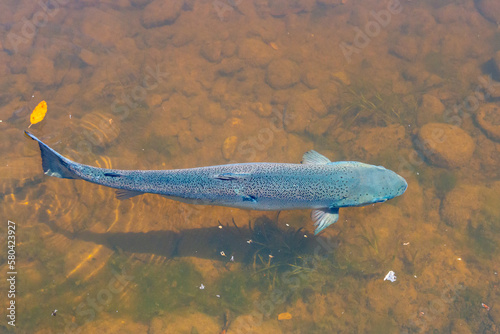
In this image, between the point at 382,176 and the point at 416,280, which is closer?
the point at 382,176

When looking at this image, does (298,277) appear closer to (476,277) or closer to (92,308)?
(476,277)

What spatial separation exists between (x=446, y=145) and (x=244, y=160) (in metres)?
5.08

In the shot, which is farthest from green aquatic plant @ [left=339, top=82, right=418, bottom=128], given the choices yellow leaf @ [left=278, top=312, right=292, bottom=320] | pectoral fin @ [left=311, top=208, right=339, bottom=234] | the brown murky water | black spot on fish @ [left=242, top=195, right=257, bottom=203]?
yellow leaf @ [left=278, top=312, right=292, bottom=320]

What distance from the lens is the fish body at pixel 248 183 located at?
16.9 feet

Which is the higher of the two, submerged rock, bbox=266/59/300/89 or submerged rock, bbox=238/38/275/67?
submerged rock, bbox=238/38/275/67

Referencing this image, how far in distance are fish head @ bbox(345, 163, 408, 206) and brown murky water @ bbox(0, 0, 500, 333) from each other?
1.47 m

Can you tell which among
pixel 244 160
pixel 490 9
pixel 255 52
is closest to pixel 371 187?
pixel 244 160

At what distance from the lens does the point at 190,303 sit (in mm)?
6426

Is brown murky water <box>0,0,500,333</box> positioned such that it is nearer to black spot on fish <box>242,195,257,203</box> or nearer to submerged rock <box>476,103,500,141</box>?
submerged rock <box>476,103,500,141</box>

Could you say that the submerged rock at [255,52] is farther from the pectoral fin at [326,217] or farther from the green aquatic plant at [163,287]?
the green aquatic plant at [163,287]

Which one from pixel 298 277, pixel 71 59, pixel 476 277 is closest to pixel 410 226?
pixel 476 277

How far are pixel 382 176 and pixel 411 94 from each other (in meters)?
4.56

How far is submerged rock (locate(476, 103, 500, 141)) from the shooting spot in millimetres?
7723

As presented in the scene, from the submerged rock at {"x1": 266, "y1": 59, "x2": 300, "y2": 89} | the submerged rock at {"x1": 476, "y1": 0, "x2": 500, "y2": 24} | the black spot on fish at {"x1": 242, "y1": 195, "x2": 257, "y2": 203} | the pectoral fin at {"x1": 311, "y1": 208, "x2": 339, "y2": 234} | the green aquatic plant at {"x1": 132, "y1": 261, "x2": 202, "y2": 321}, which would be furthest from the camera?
the submerged rock at {"x1": 476, "y1": 0, "x2": 500, "y2": 24}
